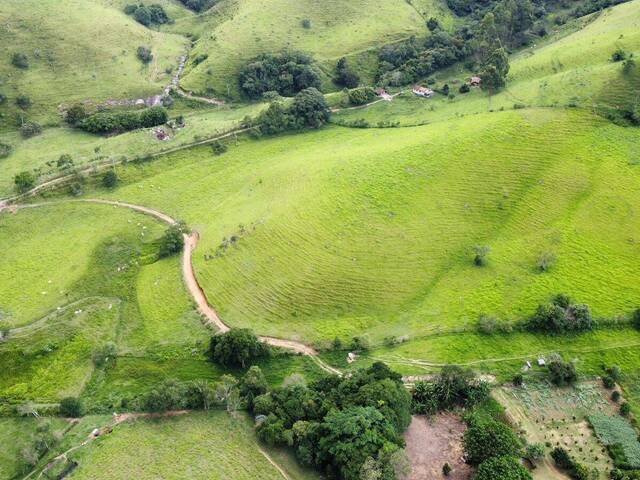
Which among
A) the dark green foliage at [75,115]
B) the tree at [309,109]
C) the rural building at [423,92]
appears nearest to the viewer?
the dark green foliage at [75,115]

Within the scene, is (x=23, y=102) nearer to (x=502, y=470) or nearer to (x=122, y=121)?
(x=122, y=121)

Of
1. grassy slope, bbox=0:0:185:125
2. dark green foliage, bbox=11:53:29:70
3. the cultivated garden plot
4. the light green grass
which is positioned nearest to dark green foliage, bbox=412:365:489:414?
the cultivated garden plot

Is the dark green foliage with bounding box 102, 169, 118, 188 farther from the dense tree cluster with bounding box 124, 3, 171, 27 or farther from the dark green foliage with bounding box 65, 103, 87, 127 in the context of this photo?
the dense tree cluster with bounding box 124, 3, 171, 27

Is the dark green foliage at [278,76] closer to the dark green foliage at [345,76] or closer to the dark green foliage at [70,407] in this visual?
the dark green foliage at [345,76]

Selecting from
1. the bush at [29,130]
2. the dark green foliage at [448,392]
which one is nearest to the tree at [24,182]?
the bush at [29,130]

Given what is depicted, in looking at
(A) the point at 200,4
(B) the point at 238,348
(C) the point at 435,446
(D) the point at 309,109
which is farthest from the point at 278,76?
(C) the point at 435,446

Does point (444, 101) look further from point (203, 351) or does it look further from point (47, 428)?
point (47, 428)

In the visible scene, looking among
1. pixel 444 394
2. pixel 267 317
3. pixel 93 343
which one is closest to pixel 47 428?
pixel 93 343
